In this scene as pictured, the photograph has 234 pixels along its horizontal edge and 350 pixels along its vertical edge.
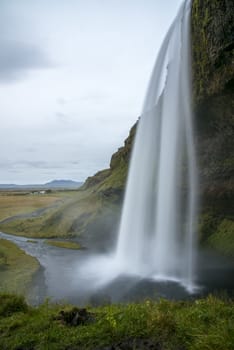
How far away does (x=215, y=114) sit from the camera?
31.7m

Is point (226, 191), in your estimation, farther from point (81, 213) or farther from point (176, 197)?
point (81, 213)

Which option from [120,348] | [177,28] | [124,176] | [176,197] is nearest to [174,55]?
[177,28]

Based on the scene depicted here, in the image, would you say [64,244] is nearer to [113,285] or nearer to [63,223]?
[63,223]

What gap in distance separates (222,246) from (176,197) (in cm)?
701

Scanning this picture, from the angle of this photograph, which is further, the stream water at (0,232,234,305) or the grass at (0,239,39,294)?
the grass at (0,239,39,294)

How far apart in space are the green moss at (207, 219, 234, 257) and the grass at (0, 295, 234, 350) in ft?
78.9

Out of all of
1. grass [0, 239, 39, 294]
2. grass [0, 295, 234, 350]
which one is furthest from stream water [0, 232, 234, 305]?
grass [0, 295, 234, 350]

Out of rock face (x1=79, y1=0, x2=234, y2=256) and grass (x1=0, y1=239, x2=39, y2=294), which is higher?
rock face (x1=79, y1=0, x2=234, y2=256)

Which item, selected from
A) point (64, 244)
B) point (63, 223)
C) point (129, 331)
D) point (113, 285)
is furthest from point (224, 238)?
point (129, 331)

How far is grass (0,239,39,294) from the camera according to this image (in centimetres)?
2292

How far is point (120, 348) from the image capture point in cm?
807

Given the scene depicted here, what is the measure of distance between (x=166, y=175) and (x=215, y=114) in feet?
25.9

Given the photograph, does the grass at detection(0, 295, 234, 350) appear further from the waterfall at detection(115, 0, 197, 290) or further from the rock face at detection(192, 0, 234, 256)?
the rock face at detection(192, 0, 234, 256)

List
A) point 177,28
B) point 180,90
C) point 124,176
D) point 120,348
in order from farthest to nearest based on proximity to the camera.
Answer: point 124,176 < point 177,28 < point 180,90 < point 120,348
